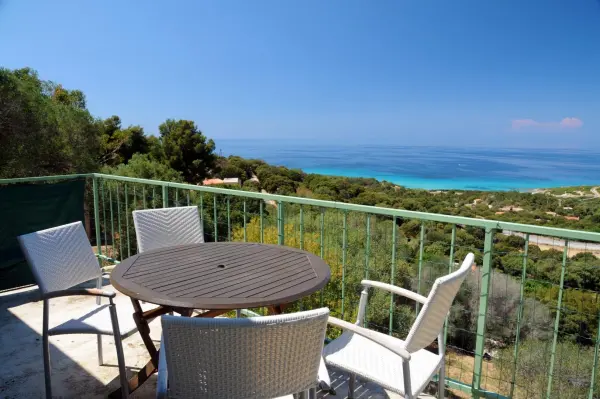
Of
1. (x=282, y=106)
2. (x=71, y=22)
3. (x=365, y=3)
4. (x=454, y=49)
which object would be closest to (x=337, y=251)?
(x=71, y=22)

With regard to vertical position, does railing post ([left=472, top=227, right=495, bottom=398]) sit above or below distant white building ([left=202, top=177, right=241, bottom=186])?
above

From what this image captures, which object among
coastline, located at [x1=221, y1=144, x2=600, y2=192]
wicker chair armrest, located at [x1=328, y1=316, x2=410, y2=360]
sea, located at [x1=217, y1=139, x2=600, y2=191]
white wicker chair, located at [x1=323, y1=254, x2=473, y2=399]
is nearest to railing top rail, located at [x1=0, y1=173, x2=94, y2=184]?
white wicker chair, located at [x1=323, y1=254, x2=473, y2=399]

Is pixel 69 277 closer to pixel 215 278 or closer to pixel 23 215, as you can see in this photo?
pixel 215 278

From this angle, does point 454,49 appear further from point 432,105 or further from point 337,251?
point 337,251

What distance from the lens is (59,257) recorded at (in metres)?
2.36

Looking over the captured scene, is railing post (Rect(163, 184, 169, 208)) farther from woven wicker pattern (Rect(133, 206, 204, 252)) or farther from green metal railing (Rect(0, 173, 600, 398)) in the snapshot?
woven wicker pattern (Rect(133, 206, 204, 252))

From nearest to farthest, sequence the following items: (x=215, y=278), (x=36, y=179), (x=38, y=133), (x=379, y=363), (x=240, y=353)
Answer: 1. (x=240, y=353)
2. (x=379, y=363)
3. (x=215, y=278)
4. (x=36, y=179)
5. (x=38, y=133)

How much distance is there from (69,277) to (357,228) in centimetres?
320

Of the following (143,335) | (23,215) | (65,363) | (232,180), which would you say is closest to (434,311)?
(143,335)

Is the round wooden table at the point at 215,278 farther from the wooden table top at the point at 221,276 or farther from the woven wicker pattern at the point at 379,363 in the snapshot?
the woven wicker pattern at the point at 379,363

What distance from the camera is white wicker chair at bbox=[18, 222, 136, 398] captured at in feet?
6.69

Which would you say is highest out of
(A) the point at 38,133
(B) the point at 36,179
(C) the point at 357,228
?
(A) the point at 38,133

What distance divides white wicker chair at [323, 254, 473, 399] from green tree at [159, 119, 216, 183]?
25.5 meters

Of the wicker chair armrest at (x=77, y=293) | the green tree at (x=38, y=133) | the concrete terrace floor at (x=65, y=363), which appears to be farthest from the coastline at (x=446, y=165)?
the wicker chair armrest at (x=77, y=293)
